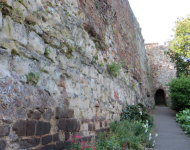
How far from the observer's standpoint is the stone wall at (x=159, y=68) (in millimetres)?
23117

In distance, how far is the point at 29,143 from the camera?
2.49 m

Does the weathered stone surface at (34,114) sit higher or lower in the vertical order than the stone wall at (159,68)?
lower

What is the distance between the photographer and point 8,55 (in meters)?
2.38

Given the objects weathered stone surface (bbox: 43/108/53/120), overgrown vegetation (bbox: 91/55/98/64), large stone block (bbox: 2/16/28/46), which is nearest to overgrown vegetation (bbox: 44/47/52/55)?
large stone block (bbox: 2/16/28/46)

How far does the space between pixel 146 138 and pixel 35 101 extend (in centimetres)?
441

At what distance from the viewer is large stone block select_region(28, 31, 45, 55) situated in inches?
110

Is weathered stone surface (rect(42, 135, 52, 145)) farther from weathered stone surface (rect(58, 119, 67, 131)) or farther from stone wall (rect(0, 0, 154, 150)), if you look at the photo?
weathered stone surface (rect(58, 119, 67, 131))

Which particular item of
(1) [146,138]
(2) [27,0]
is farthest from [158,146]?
(2) [27,0]

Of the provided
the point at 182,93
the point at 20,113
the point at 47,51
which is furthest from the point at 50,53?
the point at 182,93

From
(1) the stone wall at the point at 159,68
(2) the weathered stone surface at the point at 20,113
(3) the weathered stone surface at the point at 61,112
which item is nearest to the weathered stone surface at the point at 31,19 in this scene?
(2) the weathered stone surface at the point at 20,113

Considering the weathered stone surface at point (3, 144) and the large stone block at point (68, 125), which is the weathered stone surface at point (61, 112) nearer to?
the large stone block at point (68, 125)

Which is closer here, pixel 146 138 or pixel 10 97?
pixel 10 97

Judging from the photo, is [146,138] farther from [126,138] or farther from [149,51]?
[149,51]

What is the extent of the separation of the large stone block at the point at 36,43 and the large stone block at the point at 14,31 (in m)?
0.10
